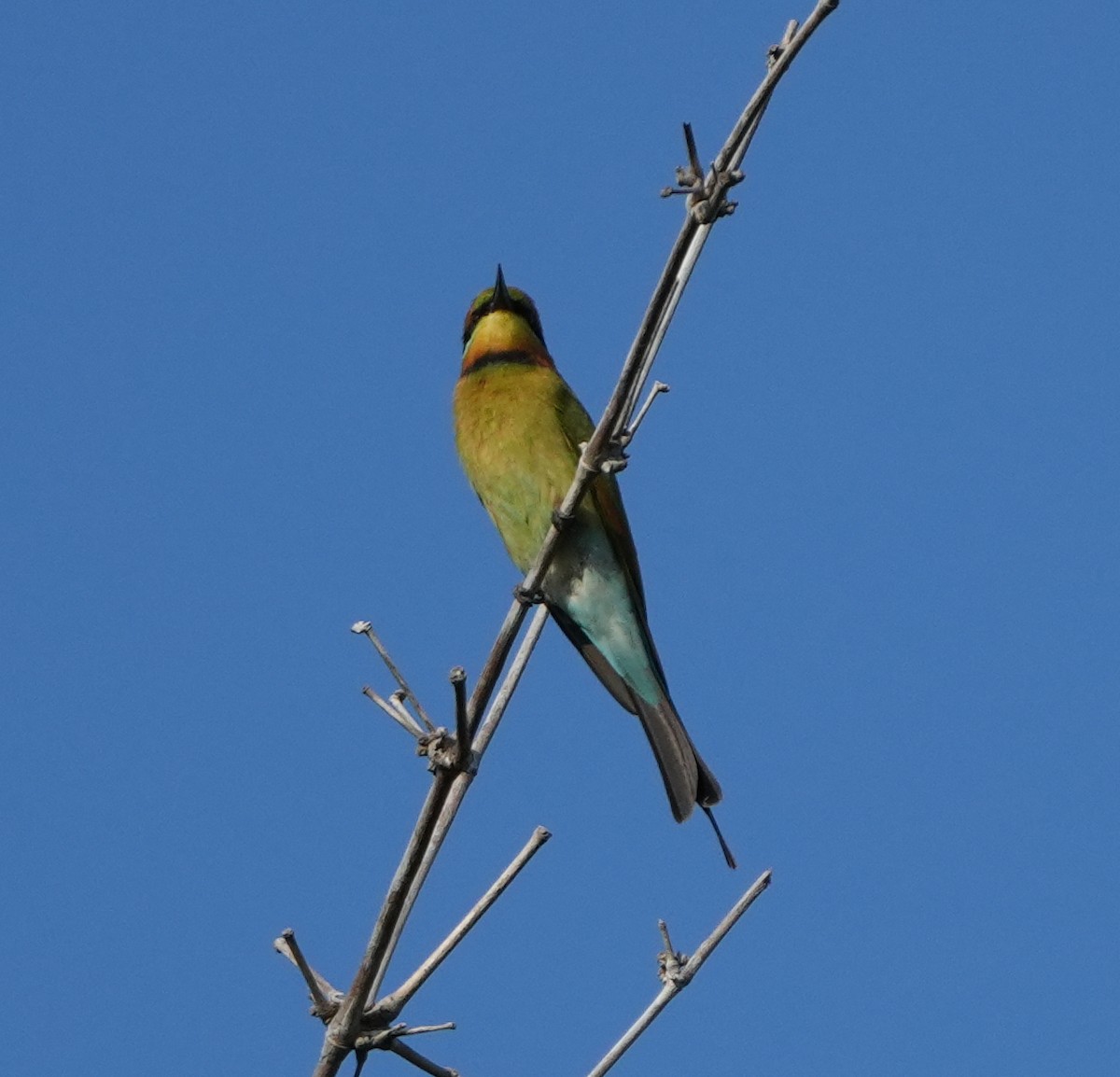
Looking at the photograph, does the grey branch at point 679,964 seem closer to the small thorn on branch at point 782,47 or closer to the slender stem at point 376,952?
the slender stem at point 376,952

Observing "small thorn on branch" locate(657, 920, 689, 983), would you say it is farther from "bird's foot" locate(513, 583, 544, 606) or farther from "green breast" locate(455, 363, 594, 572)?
"green breast" locate(455, 363, 594, 572)

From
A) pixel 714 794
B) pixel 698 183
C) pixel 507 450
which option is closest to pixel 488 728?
pixel 698 183

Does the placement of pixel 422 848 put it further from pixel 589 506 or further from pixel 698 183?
pixel 589 506

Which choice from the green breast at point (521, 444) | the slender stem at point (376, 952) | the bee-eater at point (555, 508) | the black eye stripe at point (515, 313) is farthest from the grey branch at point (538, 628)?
the black eye stripe at point (515, 313)

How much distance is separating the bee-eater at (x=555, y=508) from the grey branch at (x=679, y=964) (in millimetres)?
1899

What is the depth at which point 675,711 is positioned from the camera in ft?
14.2

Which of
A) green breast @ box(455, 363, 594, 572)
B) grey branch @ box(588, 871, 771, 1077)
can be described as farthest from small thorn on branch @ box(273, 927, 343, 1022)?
green breast @ box(455, 363, 594, 572)

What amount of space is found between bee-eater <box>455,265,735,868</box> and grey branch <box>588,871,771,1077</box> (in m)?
1.90

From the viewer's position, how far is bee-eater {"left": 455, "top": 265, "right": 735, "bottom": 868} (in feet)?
14.6

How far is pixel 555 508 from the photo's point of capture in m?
4.39

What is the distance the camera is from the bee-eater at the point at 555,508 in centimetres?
445

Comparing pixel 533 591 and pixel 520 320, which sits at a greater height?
pixel 520 320

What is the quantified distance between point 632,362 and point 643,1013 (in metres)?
0.91

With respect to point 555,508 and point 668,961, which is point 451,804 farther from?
point 555,508
